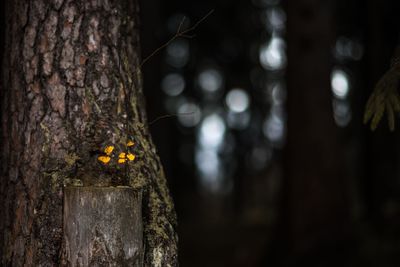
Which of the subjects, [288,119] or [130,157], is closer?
[130,157]

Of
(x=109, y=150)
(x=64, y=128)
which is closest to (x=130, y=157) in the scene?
(x=109, y=150)

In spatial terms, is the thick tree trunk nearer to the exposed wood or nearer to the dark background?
the exposed wood

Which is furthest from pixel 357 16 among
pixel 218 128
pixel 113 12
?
pixel 218 128

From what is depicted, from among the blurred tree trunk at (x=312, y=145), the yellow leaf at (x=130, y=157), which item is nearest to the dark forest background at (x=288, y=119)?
the blurred tree trunk at (x=312, y=145)

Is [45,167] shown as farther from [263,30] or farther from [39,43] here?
[263,30]

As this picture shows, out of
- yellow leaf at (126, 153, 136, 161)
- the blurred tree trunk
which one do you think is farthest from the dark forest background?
yellow leaf at (126, 153, 136, 161)

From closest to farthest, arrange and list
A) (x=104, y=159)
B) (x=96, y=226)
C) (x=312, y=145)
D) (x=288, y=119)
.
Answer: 1. (x=96, y=226)
2. (x=104, y=159)
3. (x=312, y=145)
4. (x=288, y=119)

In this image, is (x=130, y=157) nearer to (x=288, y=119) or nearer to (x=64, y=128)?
(x=64, y=128)
